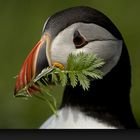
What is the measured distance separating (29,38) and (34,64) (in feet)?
0.49

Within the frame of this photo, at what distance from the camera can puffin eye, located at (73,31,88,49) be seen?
337 cm

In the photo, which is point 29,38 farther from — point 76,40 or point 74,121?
point 74,121

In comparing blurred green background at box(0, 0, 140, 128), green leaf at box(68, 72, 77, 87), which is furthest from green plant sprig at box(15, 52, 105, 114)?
blurred green background at box(0, 0, 140, 128)

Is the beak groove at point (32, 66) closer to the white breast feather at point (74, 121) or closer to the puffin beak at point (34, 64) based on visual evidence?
the puffin beak at point (34, 64)

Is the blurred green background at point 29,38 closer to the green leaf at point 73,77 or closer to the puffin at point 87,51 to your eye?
the puffin at point 87,51

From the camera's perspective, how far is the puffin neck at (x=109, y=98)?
3.42 m

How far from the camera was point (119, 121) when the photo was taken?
3.42 metres

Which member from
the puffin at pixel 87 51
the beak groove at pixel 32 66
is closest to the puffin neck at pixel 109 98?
the puffin at pixel 87 51

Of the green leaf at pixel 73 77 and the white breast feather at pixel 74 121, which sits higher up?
the green leaf at pixel 73 77

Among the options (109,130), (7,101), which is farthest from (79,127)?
(7,101)

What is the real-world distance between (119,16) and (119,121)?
1.47 feet

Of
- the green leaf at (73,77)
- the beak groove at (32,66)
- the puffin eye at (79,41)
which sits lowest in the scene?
the green leaf at (73,77)

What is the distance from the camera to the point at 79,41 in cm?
337

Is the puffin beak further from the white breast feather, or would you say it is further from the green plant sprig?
the white breast feather
